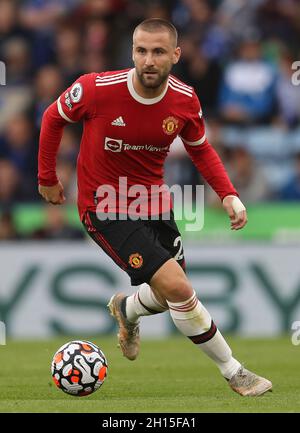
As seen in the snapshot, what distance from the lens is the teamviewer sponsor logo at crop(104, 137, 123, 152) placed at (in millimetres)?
7887

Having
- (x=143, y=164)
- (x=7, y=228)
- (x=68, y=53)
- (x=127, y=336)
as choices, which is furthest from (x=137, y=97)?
(x=68, y=53)

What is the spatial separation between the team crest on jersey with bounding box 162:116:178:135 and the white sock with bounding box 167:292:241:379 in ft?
3.81

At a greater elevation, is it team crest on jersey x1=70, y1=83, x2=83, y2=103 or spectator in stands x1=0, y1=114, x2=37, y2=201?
team crest on jersey x1=70, y1=83, x2=83, y2=103

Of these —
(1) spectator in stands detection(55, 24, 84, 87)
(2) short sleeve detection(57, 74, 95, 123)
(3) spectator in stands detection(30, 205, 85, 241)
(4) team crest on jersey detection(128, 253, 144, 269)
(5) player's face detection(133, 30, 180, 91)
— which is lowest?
(3) spectator in stands detection(30, 205, 85, 241)

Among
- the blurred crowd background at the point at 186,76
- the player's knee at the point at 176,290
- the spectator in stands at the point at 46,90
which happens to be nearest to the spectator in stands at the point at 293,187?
the blurred crowd background at the point at 186,76

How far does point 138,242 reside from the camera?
25.6ft

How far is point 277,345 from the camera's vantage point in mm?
11961

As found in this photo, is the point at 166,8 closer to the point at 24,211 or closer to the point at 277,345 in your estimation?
the point at 24,211

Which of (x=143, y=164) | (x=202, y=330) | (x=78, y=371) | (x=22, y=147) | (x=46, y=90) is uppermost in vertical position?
(x=46, y=90)

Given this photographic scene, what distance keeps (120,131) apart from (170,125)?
35 centimetres

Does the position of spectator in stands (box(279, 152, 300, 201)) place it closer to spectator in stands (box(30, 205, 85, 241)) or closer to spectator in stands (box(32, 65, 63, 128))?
spectator in stands (box(30, 205, 85, 241))

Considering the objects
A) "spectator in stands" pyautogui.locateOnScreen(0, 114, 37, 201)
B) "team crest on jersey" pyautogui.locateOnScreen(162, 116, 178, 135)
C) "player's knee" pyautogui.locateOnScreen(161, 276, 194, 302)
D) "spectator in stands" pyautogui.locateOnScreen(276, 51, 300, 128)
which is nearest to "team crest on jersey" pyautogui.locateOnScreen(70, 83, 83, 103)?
"team crest on jersey" pyautogui.locateOnScreen(162, 116, 178, 135)

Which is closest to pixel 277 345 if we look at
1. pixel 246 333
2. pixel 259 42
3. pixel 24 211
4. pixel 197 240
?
pixel 246 333

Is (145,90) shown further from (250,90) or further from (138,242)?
(250,90)
